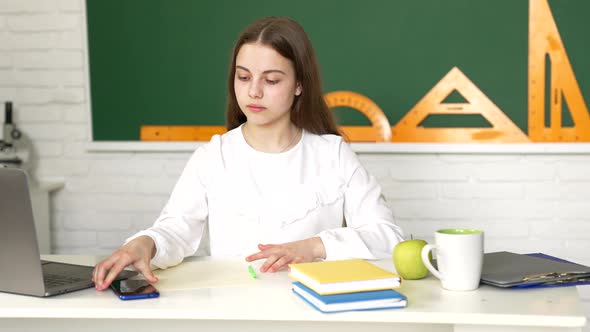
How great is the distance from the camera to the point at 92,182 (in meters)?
2.92

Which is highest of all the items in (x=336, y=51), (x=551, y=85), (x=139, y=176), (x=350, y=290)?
(x=336, y=51)

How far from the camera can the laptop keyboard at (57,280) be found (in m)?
1.31

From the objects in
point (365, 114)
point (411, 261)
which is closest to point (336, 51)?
point (365, 114)

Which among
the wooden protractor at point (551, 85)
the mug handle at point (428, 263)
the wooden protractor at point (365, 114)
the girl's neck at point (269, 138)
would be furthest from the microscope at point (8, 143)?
the mug handle at point (428, 263)

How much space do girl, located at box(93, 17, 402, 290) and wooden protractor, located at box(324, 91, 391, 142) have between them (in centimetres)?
76

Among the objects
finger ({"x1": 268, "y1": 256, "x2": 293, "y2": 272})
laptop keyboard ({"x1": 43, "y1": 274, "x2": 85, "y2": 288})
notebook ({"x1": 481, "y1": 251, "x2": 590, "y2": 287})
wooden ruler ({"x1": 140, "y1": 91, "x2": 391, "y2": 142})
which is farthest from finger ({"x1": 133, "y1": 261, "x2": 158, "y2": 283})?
wooden ruler ({"x1": 140, "y1": 91, "x2": 391, "y2": 142})

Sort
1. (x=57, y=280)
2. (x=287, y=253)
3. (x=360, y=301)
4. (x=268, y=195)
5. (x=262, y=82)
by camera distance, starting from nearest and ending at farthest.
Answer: (x=360, y=301) < (x=57, y=280) < (x=287, y=253) < (x=262, y=82) < (x=268, y=195)

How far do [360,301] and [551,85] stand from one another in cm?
177

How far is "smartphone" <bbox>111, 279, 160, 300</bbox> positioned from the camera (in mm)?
1246

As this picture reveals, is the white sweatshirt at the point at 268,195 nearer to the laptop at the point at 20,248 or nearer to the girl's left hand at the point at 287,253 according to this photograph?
the girl's left hand at the point at 287,253

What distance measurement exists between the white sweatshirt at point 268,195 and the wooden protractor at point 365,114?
0.82m

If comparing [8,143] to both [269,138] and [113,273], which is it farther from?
[113,273]

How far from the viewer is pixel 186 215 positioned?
5.84ft

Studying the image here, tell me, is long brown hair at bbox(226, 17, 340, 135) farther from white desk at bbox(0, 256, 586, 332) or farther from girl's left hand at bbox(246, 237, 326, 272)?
white desk at bbox(0, 256, 586, 332)
